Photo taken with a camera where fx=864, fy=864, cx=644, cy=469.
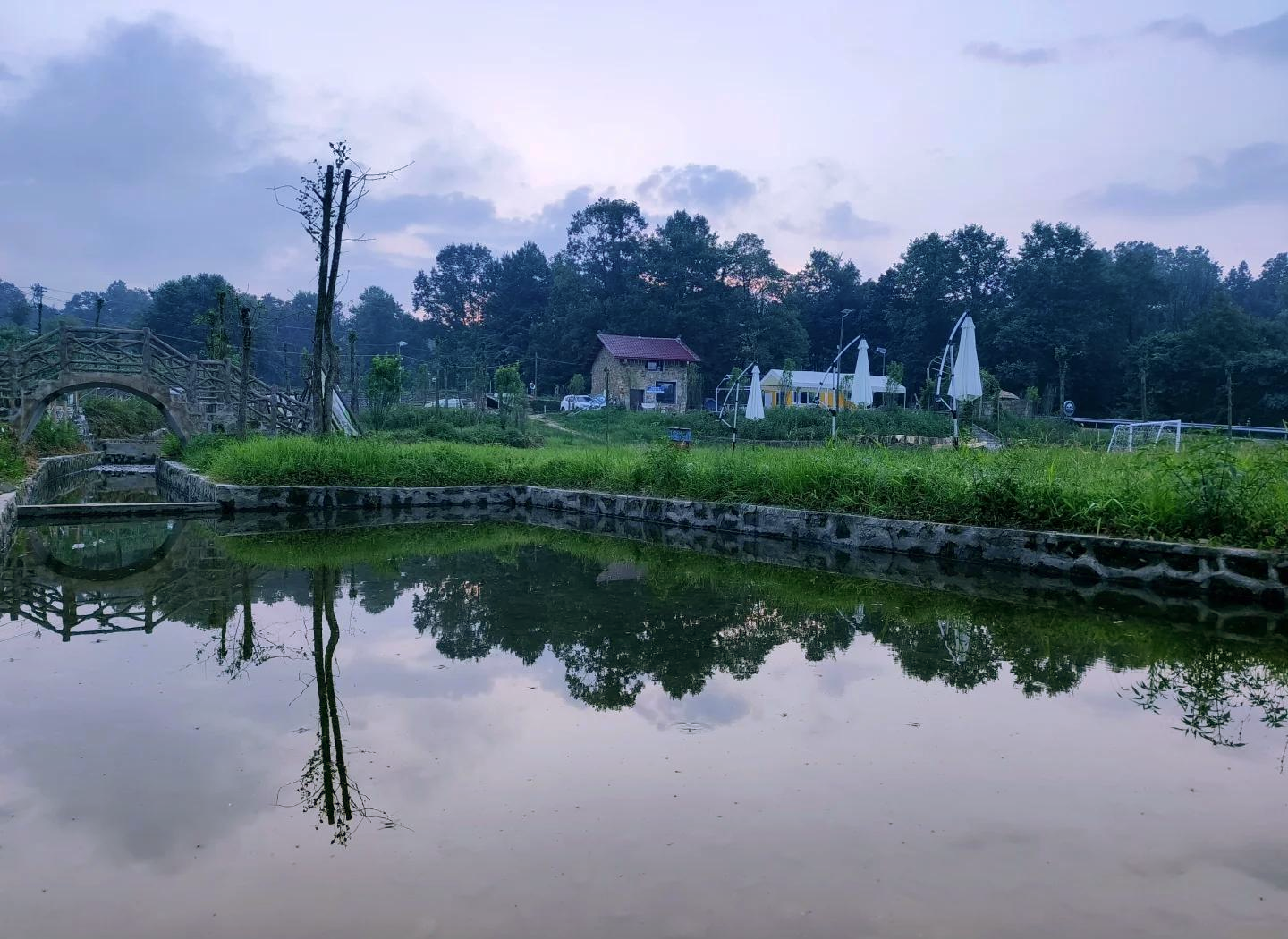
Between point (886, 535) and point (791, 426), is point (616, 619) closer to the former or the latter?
point (886, 535)

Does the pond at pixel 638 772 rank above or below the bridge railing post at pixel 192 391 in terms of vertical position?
below

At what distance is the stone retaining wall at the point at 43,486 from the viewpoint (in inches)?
384

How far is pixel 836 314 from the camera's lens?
6247 cm

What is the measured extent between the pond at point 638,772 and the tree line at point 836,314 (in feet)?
118

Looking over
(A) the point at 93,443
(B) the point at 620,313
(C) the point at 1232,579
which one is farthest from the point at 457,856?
(B) the point at 620,313

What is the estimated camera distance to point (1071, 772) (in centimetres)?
360

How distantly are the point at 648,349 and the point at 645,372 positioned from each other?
56.3 inches

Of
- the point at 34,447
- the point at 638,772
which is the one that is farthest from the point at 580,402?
the point at 638,772

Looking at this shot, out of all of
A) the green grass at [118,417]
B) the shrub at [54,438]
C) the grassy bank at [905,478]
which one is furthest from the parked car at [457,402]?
the grassy bank at [905,478]

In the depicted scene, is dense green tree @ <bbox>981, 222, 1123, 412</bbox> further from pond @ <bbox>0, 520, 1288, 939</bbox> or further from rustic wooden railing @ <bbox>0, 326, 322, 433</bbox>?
pond @ <bbox>0, 520, 1288, 939</bbox>

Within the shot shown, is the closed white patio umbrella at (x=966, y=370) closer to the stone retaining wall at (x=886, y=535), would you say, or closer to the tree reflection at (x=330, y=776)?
the stone retaining wall at (x=886, y=535)

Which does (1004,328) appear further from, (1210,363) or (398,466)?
(398,466)

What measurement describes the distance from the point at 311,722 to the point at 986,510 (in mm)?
7053

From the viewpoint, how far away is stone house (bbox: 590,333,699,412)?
47.1m
